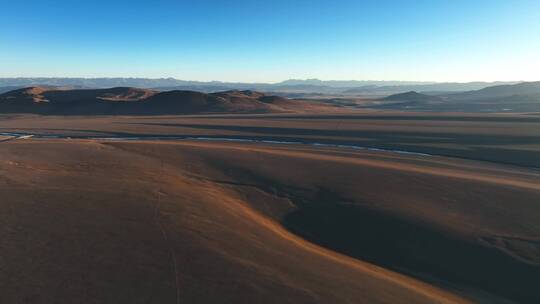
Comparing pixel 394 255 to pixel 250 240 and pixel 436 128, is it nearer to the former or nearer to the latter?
pixel 250 240

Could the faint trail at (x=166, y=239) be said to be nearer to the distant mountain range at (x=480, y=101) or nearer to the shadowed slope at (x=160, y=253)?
the shadowed slope at (x=160, y=253)

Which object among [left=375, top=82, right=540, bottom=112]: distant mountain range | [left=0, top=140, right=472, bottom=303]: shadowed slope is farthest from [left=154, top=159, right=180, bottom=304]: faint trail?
[left=375, top=82, right=540, bottom=112]: distant mountain range

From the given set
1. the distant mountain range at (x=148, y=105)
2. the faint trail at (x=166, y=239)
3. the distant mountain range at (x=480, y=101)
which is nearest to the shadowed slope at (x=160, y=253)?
the faint trail at (x=166, y=239)

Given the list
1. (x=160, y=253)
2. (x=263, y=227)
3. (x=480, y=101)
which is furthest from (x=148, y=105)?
(x=480, y=101)

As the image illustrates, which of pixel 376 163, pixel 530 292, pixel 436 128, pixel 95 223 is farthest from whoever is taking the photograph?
pixel 436 128

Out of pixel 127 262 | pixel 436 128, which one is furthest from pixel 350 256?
pixel 436 128

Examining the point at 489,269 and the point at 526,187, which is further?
the point at 526,187

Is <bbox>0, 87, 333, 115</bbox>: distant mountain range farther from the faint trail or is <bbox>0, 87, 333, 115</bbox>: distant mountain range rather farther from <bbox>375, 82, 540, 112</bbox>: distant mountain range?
the faint trail

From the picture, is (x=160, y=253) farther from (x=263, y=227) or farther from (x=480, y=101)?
(x=480, y=101)

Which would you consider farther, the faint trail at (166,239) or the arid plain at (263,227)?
the arid plain at (263,227)
